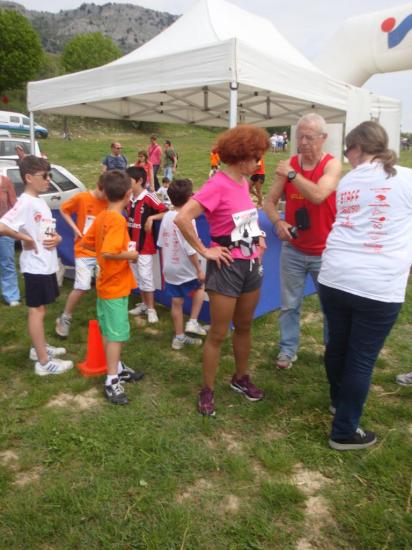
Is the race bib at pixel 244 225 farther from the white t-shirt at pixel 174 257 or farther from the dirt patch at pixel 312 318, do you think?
the dirt patch at pixel 312 318

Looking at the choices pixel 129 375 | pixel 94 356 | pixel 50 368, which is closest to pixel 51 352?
pixel 50 368

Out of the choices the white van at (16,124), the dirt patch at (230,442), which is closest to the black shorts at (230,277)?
the dirt patch at (230,442)

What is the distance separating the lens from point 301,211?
2.95 m

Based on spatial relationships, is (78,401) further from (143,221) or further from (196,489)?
(143,221)

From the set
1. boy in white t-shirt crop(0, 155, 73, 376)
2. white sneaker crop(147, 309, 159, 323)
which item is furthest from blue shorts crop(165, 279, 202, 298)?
boy in white t-shirt crop(0, 155, 73, 376)

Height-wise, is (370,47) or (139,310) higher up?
(370,47)

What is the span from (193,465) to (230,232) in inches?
51.8

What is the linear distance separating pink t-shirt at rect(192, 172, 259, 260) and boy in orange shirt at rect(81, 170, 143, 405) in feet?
2.03

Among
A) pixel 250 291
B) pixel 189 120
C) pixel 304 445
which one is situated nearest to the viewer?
pixel 304 445

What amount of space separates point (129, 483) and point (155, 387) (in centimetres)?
100

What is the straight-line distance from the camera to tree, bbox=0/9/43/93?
39938mm

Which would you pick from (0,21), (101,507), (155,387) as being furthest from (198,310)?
(0,21)

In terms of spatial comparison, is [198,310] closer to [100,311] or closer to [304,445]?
[100,311]

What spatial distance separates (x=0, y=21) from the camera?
42.8m
